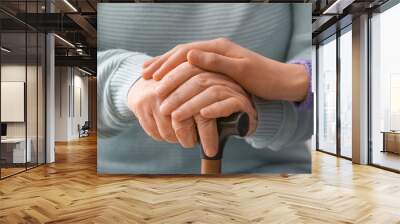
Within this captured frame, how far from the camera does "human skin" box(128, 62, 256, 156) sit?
5434mm

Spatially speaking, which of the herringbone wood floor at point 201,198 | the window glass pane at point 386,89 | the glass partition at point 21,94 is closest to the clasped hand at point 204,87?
the herringbone wood floor at point 201,198

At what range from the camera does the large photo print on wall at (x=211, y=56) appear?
5.81 metres

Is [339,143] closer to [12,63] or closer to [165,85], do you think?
[165,85]

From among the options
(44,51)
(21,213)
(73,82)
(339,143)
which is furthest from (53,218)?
(73,82)

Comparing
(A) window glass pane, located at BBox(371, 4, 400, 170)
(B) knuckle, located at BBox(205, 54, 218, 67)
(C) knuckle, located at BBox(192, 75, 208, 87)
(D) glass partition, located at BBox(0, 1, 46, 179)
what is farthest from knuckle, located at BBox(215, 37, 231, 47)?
(D) glass partition, located at BBox(0, 1, 46, 179)

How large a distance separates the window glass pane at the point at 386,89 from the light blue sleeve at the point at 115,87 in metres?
4.59

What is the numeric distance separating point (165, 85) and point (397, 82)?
447 cm

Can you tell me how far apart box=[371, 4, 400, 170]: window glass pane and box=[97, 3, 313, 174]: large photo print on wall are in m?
2.20

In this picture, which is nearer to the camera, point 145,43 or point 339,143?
point 145,43

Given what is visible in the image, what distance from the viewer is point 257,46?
597 cm

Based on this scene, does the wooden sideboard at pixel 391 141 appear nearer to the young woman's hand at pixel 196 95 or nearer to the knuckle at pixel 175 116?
the young woman's hand at pixel 196 95

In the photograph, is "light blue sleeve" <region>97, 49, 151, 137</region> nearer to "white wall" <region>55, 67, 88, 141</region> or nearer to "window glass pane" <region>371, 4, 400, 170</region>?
"window glass pane" <region>371, 4, 400, 170</region>

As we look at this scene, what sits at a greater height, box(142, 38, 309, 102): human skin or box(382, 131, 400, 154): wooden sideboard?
box(142, 38, 309, 102): human skin

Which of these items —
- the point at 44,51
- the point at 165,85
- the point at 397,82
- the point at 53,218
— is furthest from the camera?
the point at 44,51
